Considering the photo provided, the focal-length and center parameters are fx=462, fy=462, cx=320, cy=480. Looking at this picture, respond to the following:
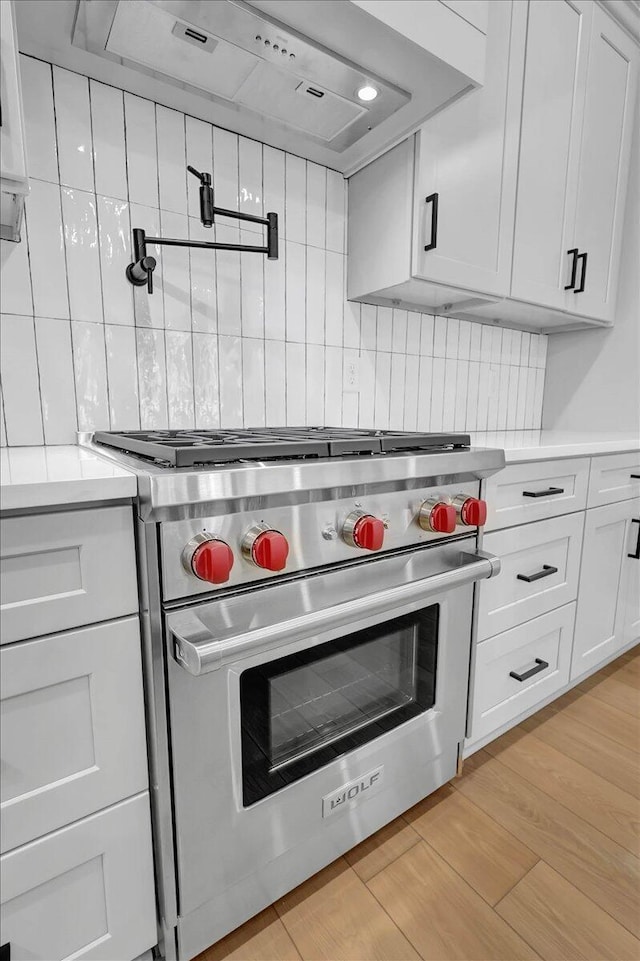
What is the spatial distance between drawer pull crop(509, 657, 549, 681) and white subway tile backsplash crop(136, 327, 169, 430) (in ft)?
3.88

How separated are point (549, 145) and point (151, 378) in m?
1.50

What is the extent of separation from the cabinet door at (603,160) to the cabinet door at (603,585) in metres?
0.80

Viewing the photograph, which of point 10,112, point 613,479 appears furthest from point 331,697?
point 613,479

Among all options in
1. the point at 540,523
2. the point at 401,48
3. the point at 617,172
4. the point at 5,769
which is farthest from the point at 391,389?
the point at 5,769

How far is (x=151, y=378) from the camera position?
1.19 m

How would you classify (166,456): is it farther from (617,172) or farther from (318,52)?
(617,172)

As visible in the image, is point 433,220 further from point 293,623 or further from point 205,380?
point 293,623

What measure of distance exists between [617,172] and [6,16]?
2037mm

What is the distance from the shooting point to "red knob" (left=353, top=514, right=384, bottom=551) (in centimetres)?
77

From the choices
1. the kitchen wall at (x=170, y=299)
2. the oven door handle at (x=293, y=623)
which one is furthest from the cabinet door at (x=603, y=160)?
the oven door handle at (x=293, y=623)

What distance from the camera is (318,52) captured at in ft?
3.10

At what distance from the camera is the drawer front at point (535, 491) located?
3.77 feet

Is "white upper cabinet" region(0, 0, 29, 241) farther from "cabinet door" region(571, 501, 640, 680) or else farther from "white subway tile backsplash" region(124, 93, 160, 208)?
"cabinet door" region(571, 501, 640, 680)

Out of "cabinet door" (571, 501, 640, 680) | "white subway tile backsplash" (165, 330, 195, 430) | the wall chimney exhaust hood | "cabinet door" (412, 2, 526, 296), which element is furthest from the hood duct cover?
"cabinet door" (571, 501, 640, 680)
